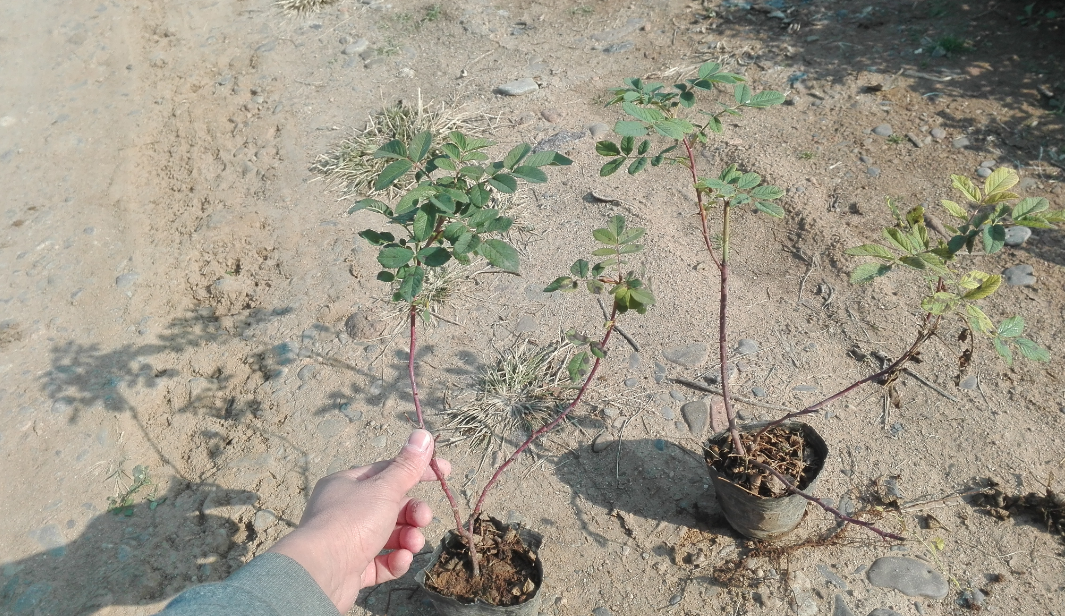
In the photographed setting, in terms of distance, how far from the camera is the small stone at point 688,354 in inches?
135

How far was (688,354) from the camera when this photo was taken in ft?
11.3

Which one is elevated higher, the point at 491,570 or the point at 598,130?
the point at 598,130

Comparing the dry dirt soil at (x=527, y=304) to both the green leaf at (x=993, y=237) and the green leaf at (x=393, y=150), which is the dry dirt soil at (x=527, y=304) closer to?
the green leaf at (x=993, y=237)

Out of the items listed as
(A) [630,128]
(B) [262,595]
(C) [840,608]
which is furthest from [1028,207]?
(B) [262,595]

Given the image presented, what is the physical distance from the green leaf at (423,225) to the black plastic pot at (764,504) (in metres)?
1.34

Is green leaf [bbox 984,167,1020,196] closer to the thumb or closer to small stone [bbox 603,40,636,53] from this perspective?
the thumb

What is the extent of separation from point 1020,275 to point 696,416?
69.9 inches

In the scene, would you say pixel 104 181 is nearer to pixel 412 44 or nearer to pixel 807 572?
pixel 412 44

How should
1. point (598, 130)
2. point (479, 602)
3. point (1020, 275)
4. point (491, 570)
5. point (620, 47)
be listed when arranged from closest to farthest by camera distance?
1. point (479, 602)
2. point (491, 570)
3. point (1020, 275)
4. point (598, 130)
5. point (620, 47)

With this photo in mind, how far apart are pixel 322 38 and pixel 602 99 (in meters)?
2.39

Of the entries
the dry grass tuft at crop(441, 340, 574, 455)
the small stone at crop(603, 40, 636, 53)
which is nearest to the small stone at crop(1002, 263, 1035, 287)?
the dry grass tuft at crop(441, 340, 574, 455)

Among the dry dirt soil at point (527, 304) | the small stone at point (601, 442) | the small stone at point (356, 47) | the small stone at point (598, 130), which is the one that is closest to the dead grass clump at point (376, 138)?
the dry dirt soil at point (527, 304)

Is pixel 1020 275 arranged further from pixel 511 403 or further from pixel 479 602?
pixel 479 602

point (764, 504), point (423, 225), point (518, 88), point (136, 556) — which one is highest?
point (423, 225)
